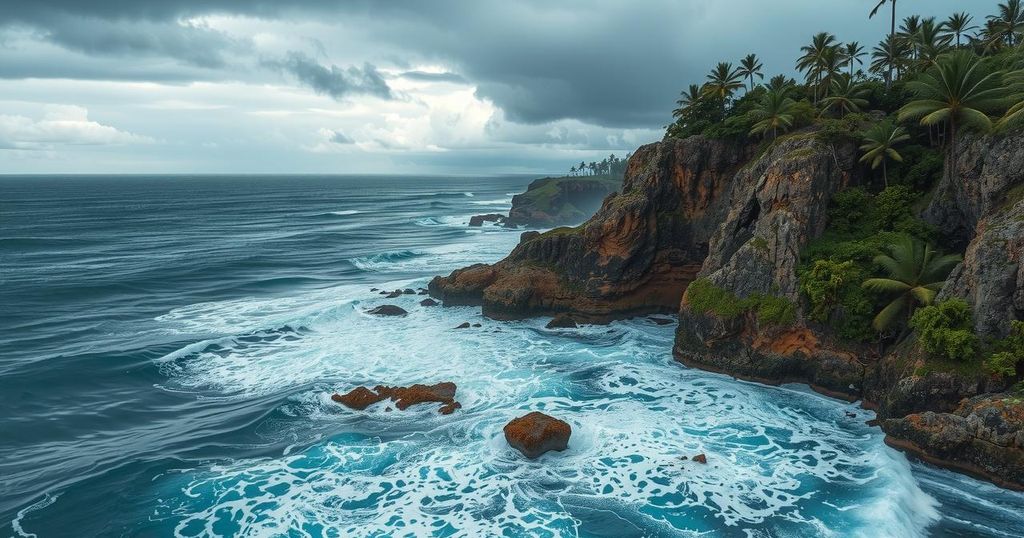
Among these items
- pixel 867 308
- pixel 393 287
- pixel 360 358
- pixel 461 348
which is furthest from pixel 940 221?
pixel 393 287

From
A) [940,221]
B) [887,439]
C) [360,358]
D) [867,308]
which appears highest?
[940,221]

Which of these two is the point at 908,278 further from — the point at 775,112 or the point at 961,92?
the point at 775,112

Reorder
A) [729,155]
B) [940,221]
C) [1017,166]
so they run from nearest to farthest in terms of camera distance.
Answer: [1017,166] → [940,221] → [729,155]

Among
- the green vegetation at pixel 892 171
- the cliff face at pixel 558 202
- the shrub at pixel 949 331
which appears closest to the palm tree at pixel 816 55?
the green vegetation at pixel 892 171

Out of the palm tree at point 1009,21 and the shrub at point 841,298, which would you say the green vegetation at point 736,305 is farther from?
the palm tree at point 1009,21

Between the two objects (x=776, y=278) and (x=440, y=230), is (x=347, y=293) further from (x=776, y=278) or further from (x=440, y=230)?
(x=440, y=230)
